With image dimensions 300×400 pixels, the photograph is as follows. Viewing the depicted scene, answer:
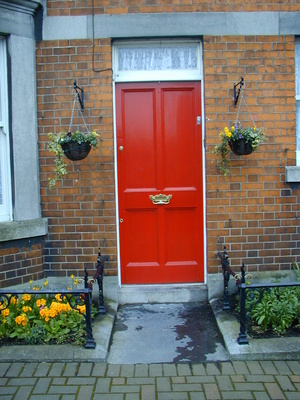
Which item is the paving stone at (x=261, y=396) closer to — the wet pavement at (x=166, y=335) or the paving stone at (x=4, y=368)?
the wet pavement at (x=166, y=335)

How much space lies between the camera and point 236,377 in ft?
12.4

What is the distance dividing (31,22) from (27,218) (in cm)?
241

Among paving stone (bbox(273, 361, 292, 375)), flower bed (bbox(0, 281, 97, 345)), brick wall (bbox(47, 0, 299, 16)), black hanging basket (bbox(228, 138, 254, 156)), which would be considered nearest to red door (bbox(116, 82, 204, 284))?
black hanging basket (bbox(228, 138, 254, 156))

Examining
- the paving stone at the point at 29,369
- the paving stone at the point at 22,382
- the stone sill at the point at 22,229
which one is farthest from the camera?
the stone sill at the point at 22,229

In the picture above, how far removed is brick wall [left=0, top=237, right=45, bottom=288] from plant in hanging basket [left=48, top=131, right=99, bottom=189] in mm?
1035

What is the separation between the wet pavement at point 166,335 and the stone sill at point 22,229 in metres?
1.40

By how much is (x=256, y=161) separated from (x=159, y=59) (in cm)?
178

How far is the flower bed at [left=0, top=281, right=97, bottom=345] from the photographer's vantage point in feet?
14.2

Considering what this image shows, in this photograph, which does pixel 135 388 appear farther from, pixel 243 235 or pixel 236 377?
pixel 243 235

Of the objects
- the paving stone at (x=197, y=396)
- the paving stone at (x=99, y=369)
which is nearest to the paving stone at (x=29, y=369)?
the paving stone at (x=99, y=369)

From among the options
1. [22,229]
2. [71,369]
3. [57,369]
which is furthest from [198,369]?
[22,229]

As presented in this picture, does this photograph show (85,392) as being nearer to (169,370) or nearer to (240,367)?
(169,370)

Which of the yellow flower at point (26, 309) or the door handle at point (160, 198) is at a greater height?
the door handle at point (160, 198)

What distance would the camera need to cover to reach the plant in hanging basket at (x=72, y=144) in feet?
15.8
